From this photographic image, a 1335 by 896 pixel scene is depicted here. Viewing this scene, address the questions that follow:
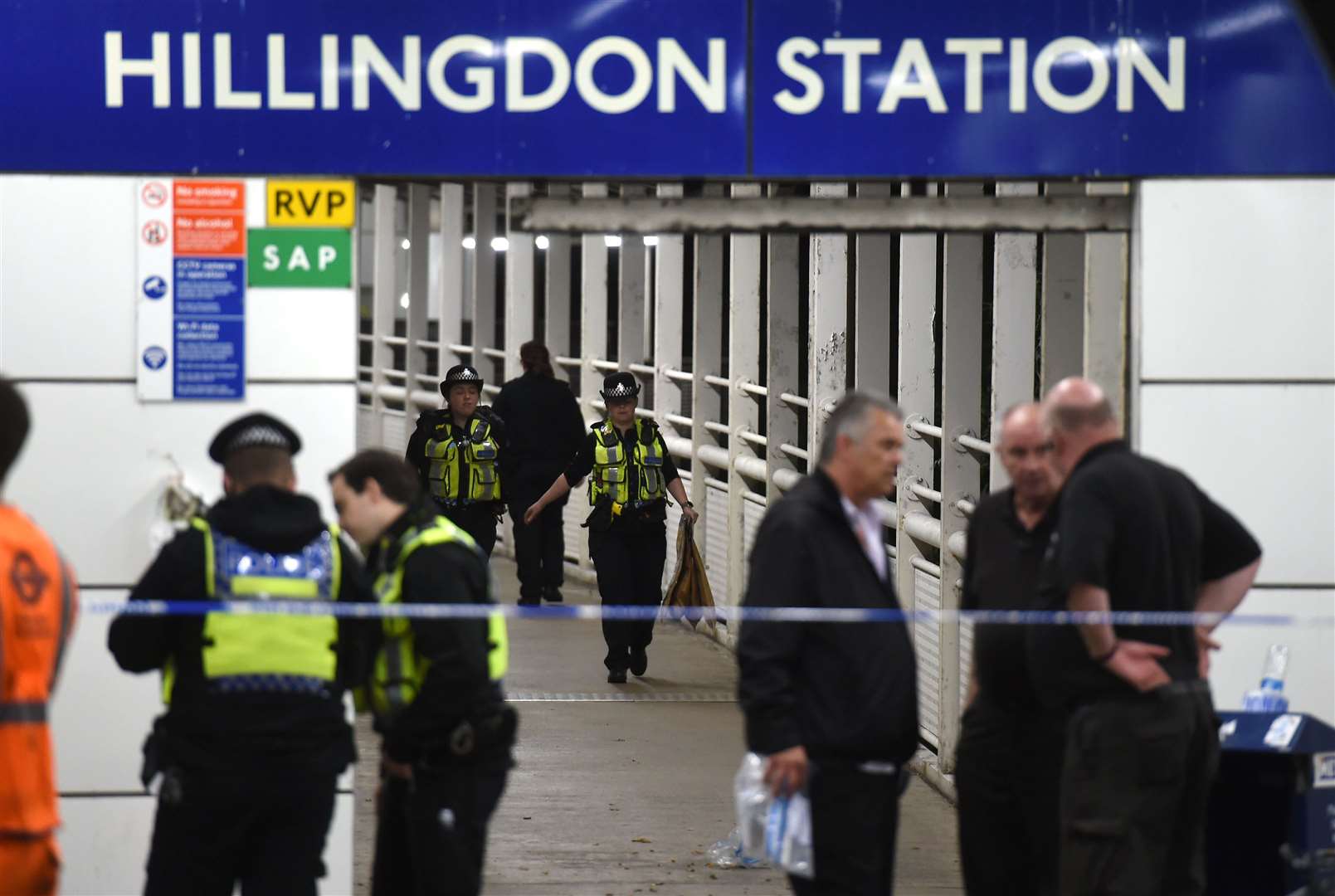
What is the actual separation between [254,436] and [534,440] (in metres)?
9.08

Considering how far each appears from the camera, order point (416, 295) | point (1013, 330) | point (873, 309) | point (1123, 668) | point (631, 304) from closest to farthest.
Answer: point (1123, 668) < point (1013, 330) < point (873, 309) < point (631, 304) < point (416, 295)

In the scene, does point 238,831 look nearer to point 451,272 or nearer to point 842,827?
point 842,827

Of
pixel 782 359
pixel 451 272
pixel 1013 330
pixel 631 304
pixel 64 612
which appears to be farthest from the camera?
pixel 451 272

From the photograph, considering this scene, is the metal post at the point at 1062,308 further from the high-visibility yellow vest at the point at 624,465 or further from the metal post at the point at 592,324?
the metal post at the point at 592,324

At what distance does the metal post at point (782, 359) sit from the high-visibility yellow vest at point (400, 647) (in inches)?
278

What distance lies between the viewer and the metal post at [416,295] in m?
22.8

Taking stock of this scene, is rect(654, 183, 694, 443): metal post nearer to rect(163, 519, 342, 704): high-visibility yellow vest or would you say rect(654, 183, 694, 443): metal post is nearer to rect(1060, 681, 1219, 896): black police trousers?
rect(1060, 681, 1219, 896): black police trousers

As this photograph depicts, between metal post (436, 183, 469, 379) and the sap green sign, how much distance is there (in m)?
14.6

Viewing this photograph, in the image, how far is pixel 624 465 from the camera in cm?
1139

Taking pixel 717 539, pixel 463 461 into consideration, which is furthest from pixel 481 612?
pixel 717 539

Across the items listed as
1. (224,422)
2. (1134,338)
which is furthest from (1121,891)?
(224,422)

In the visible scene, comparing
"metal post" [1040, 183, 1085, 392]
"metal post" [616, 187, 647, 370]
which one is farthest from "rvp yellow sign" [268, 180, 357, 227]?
"metal post" [616, 187, 647, 370]

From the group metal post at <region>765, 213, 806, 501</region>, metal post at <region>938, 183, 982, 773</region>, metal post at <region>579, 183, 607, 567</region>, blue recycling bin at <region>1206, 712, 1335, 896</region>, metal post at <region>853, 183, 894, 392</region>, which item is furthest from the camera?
metal post at <region>579, 183, 607, 567</region>

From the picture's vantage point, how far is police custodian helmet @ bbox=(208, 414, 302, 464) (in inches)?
203
